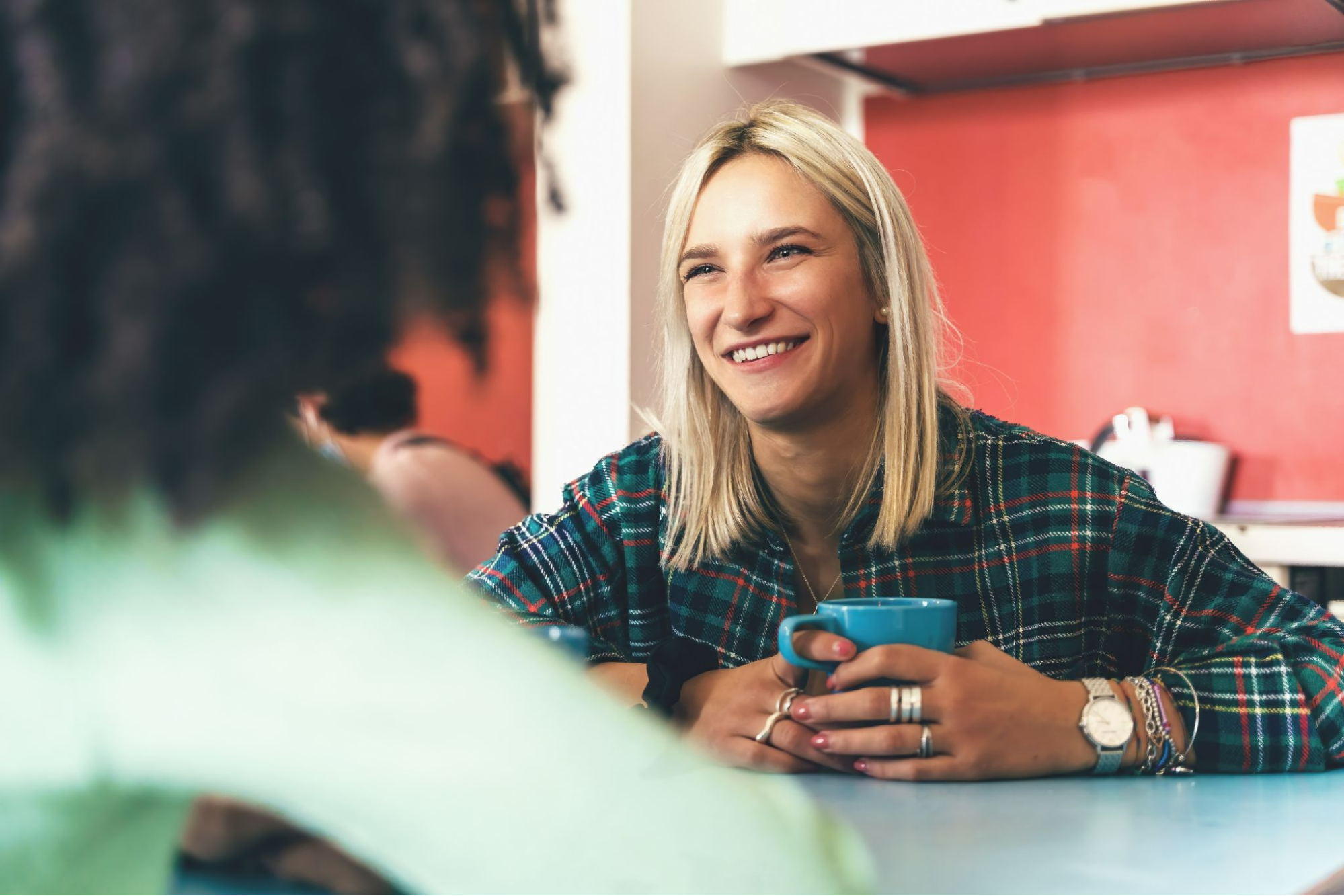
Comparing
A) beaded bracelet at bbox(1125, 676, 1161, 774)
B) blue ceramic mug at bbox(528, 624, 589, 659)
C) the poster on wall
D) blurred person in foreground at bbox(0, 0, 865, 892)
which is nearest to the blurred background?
the poster on wall

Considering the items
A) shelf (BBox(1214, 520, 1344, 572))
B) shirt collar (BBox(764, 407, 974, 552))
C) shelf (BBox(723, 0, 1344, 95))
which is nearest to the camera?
shirt collar (BBox(764, 407, 974, 552))

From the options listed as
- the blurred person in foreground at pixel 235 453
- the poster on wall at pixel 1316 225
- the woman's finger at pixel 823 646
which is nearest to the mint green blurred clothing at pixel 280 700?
the blurred person in foreground at pixel 235 453

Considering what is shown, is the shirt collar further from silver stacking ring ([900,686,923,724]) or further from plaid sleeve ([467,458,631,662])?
silver stacking ring ([900,686,923,724])

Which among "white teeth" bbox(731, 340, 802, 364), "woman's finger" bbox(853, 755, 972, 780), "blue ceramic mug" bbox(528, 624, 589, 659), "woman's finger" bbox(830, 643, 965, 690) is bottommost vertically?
"woman's finger" bbox(853, 755, 972, 780)

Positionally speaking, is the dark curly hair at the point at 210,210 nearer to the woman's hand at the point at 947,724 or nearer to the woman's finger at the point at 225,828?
the woman's finger at the point at 225,828

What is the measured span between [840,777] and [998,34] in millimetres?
2063

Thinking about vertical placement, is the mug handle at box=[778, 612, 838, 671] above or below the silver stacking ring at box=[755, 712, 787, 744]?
above

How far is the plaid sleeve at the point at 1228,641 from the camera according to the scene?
91 centimetres

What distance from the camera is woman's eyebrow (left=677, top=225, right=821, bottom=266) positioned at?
1.23 m

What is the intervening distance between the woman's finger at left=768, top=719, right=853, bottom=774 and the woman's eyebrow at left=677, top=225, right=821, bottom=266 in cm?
52

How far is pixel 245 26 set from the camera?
281 mm

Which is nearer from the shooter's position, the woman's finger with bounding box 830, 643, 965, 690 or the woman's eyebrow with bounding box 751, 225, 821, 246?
the woman's finger with bounding box 830, 643, 965, 690

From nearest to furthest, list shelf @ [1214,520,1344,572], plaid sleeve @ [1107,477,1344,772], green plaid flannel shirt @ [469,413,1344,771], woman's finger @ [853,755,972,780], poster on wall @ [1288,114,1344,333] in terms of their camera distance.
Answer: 1. woman's finger @ [853,755,972,780]
2. plaid sleeve @ [1107,477,1344,772]
3. green plaid flannel shirt @ [469,413,1344,771]
4. shelf @ [1214,520,1344,572]
5. poster on wall @ [1288,114,1344,333]

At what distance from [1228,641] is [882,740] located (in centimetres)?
39
